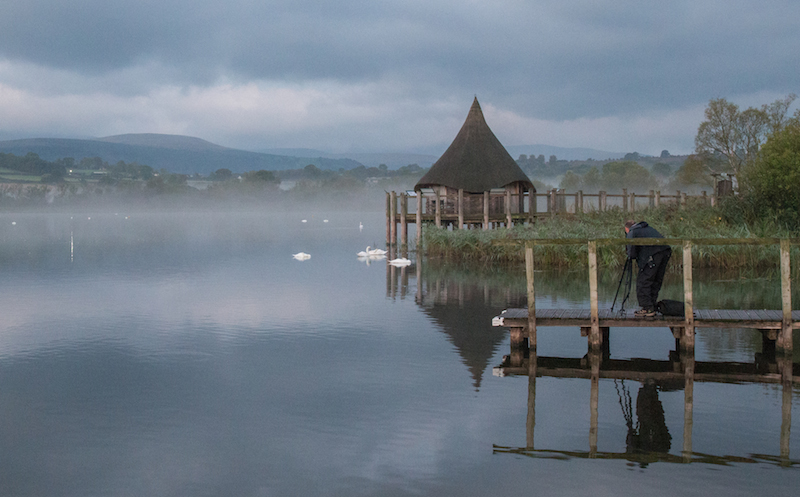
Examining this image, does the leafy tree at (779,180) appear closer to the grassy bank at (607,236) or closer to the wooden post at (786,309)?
the grassy bank at (607,236)

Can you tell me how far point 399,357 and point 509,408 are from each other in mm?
3750

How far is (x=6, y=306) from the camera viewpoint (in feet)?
68.7

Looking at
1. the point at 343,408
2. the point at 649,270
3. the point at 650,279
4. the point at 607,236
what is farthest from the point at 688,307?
the point at 607,236

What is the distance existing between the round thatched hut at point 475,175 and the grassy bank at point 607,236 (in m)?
5.34

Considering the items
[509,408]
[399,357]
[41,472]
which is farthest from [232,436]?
[399,357]

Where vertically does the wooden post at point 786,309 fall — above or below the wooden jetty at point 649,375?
above

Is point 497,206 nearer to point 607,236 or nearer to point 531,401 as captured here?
point 607,236

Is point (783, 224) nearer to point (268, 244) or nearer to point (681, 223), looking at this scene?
point (681, 223)

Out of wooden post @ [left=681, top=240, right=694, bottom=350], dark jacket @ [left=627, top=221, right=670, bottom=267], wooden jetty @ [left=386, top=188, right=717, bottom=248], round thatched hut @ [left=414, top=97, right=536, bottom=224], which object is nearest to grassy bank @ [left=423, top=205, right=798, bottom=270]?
wooden jetty @ [left=386, top=188, right=717, bottom=248]

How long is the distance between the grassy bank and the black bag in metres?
11.3

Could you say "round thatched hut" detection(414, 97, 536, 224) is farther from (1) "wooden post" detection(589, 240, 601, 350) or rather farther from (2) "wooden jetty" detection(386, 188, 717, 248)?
(1) "wooden post" detection(589, 240, 601, 350)

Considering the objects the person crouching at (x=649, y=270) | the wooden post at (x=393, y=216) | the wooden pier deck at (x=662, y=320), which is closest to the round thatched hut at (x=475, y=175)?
the wooden post at (x=393, y=216)

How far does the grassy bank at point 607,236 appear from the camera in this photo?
85.7 feet

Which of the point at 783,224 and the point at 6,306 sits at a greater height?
the point at 783,224
